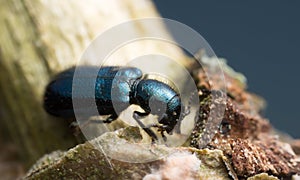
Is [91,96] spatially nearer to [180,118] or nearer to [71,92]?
[71,92]

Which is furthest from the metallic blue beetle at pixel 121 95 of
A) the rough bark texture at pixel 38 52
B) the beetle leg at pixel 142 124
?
the rough bark texture at pixel 38 52

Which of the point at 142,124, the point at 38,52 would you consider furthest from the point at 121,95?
the point at 38,52

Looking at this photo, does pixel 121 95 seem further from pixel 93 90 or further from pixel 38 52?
pixel 38 52

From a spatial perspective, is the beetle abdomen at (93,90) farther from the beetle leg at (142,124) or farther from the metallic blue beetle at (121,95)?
the beetle leg at (142,124)

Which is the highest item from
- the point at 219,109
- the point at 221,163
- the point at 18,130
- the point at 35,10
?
the point at 35,10

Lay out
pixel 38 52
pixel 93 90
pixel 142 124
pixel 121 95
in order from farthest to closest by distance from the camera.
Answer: pixel 38 52 → pixel 93 90 → pixel 121 95 → pixel 142 124

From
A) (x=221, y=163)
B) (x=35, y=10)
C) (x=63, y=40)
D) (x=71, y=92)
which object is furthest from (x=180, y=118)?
(x=35, y=10)
